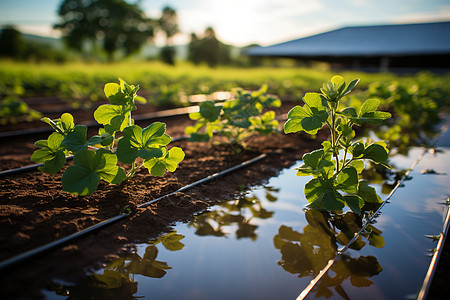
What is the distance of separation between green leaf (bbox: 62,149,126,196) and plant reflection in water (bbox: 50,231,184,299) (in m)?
0.40

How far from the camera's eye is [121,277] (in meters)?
1.20

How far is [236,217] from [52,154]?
3.77 ft

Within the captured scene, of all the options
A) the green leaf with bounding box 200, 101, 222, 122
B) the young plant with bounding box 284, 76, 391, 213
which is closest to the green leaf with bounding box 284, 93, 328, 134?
the young plant with bounding box 284, 76, 391, 213

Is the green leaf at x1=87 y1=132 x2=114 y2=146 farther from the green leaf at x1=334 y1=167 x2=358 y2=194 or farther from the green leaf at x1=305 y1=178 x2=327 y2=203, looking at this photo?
the green leaf at x1=334 y1=167 x2=358 y2=194

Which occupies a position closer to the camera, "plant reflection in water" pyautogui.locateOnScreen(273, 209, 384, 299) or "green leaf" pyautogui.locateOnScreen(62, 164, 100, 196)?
"plant reflection in water" pyautogui.locateOnScreen(273, 209, 384, 299)

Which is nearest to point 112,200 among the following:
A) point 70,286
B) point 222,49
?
point 70,286

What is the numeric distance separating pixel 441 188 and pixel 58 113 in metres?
5.37

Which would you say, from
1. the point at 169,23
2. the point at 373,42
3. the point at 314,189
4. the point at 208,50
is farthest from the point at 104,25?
the point at 314,189

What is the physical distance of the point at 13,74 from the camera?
813 cm

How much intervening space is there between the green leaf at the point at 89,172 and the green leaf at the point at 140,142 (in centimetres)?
7

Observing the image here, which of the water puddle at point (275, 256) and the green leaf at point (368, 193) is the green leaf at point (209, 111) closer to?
the water puddle at point (275, 256)

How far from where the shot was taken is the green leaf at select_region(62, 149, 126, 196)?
1393 millimetres

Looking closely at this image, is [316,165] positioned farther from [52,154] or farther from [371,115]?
[52,154]

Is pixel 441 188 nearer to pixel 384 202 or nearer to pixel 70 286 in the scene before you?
pixel 384 202
